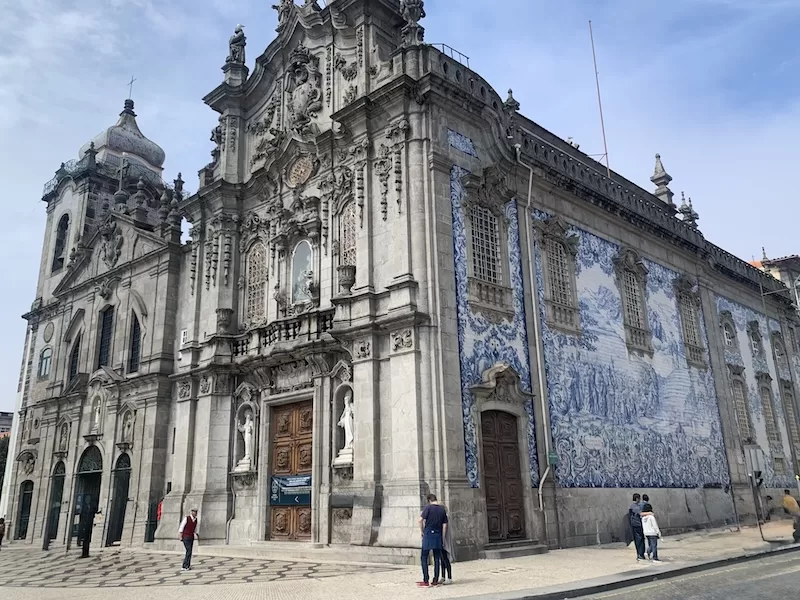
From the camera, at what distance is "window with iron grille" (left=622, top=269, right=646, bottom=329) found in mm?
24795

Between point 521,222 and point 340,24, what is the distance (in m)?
8.09

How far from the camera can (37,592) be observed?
12.4 metres

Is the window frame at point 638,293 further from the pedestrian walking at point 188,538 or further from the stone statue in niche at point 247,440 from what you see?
the pedestrian walking at point 188,538

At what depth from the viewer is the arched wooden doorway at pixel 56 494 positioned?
2899 cm

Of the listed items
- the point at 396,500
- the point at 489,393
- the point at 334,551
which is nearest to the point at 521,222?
the point at 489,393

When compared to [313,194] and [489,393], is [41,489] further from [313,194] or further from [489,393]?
[489,393]

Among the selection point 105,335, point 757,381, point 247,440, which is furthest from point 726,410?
point 105,335

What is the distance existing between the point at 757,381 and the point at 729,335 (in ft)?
9.77

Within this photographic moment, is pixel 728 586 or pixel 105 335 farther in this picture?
pixel 105 335

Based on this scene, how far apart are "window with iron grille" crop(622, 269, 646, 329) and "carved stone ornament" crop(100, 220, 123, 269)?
69.3 feet

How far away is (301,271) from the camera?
21.6 m

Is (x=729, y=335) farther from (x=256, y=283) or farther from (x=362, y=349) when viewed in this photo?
(x=256, y=283)

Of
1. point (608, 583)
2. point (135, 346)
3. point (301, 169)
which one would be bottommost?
point (608, 583)

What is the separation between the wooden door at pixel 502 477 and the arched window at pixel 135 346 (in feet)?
53.3
